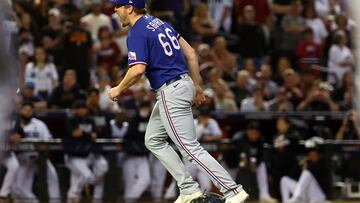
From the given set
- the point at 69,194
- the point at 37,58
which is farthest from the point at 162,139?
the point at 37,58

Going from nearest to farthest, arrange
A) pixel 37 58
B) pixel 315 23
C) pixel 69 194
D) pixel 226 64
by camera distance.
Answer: pixel 69 194, pixel 37 58, pixel 226 64, pixel 315 23

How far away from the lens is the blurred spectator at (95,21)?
19.9 meters

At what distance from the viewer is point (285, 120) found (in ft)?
57.6

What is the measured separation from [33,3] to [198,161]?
11.5 metres

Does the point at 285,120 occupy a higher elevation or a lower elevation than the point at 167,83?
lower

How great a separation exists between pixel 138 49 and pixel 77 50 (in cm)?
1008

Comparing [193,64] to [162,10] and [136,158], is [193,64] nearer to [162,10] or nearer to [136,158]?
[136,158]

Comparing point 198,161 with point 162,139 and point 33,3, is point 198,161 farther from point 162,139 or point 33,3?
point 33,3

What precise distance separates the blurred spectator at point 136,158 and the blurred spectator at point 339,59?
4.47 meters

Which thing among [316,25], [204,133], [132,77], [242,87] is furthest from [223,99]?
[132,77]

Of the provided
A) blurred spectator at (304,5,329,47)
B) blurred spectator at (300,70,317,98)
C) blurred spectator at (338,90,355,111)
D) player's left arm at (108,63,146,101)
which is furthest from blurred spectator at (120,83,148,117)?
player's left arm at (108,63,146,101)

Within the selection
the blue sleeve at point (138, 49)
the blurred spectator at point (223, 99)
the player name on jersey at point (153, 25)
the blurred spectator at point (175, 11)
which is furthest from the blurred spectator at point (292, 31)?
the blue sleeve at point (138, 49)

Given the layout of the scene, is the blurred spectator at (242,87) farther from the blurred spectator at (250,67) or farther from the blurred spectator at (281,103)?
the blurred spectator at (281,103)

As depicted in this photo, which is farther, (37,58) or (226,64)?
(226,64)
